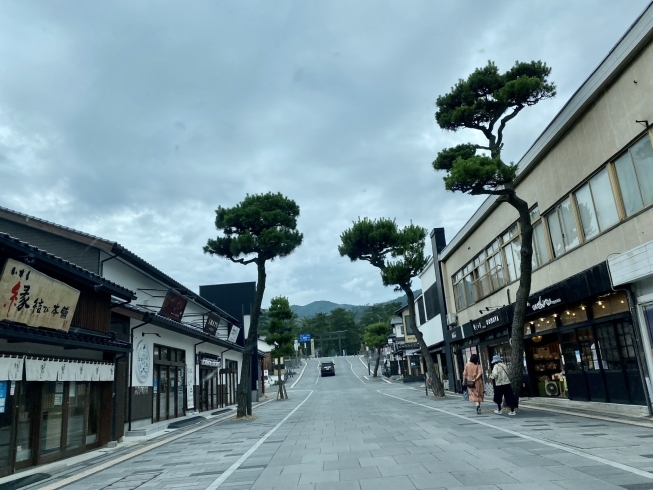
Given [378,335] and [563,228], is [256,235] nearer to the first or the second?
[563,228]

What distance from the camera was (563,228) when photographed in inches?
630

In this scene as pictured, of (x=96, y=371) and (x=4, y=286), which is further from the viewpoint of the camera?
(x=96, y=371)

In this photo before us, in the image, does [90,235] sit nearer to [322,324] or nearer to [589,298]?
[589,298]

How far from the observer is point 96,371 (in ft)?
43.3

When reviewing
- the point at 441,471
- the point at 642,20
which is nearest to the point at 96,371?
the point at 441,471

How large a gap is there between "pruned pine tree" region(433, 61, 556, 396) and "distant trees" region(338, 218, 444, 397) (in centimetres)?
1165

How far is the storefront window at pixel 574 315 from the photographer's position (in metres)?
15.2

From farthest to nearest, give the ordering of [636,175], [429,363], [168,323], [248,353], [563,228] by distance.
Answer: [429,363] < [248,353] < [168,323] < [563,228] < [636,175]

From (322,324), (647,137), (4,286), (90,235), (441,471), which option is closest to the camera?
(441,471)

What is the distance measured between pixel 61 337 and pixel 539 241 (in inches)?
619

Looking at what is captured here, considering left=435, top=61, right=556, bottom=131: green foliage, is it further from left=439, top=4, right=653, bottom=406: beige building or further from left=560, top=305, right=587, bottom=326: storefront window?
left=560, top=305, right=587, bottom=326: storefront window

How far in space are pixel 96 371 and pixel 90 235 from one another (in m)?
5.45

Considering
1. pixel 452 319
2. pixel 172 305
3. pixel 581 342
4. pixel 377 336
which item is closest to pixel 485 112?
pixel 581 342

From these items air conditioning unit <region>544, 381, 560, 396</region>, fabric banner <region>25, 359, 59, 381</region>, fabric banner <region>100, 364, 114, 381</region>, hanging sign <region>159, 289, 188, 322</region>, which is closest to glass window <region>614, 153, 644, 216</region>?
air conditioning unit <region>544, 381, 560, 396</region>
